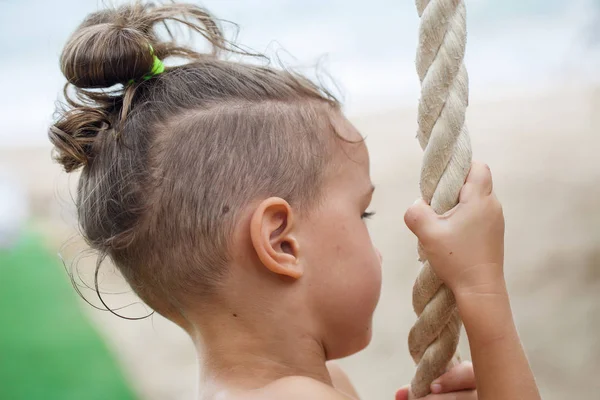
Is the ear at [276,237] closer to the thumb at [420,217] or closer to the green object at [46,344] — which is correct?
the thumb at [420,217]

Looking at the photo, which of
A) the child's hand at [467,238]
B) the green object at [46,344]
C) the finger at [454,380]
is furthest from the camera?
the green object at [46,344]

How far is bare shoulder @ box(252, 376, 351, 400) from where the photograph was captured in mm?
686

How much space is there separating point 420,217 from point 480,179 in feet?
0.20

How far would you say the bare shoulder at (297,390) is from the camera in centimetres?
69

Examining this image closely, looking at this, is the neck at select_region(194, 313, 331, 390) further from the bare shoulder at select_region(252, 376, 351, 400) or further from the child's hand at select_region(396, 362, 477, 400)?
the child's hand at select_region(396, 362, 477, 400)

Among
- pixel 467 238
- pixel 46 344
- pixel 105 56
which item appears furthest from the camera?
pixel 46 344

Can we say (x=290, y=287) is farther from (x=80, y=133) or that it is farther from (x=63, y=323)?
(x=63, y=323)

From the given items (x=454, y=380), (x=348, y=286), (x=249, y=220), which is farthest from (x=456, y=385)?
(x=249, y=220)

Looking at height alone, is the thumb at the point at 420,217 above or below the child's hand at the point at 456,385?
above

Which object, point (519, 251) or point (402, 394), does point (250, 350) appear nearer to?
point (402, 394)

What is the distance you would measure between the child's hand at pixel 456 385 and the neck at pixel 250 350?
137 mm

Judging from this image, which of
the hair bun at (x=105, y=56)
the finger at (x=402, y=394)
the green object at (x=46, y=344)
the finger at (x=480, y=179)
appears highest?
the hair bun at (x=105, y=56)

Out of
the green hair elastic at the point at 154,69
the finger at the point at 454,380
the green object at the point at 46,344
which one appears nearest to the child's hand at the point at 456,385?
the finger at the point at 454,380

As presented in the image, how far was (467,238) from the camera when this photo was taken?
666 millimetres
